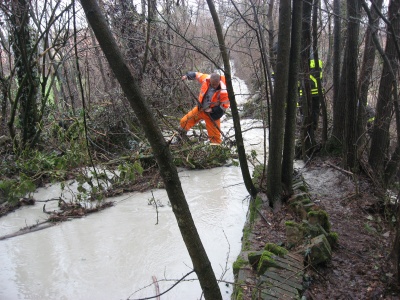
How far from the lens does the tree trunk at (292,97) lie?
3.99 meters

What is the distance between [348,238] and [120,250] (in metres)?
2.46

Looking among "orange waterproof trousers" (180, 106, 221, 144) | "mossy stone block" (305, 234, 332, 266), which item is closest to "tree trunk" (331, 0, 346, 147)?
"orange waterproof trousers" (180, 106, 221, 144)

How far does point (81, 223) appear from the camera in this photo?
486cm

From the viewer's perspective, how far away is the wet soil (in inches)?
113

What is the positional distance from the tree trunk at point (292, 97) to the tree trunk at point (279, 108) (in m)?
0.16

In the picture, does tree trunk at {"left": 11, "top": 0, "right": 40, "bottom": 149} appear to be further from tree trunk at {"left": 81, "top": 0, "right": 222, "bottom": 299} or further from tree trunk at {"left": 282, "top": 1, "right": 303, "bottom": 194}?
tree trunk at {"left": 81, "top": 0, "right": 222, "bottom": 299}

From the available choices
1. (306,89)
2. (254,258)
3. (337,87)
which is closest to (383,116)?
(337,87)

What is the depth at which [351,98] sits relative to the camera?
523 cm

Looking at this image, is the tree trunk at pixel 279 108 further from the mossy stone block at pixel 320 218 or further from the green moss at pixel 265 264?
the green moss at pixel 265 264

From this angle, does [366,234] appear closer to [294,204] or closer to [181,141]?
[294,204]

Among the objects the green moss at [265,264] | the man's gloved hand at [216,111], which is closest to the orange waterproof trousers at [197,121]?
the man's gloved hand at [216,111]

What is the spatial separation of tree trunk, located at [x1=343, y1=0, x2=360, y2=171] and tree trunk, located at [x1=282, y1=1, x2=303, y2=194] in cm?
113

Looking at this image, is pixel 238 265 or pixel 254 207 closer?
pixel 238 265

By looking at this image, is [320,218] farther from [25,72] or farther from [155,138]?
[25,72]
